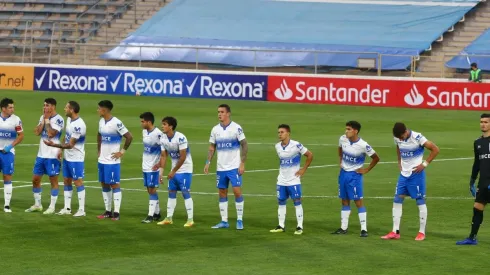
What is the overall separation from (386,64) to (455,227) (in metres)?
32.3

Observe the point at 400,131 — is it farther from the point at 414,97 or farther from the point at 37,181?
the point at 414,97

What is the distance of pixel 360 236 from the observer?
2050 cm

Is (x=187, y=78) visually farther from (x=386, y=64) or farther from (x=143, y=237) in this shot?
(x=143, y=237)

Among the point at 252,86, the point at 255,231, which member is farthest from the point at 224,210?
the point at 252,86

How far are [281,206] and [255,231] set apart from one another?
727mm

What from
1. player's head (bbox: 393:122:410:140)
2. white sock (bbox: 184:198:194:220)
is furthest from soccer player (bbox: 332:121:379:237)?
white sock (bbox: 184:198:194:220)

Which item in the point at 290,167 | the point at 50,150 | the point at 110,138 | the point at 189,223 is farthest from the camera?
the point at 50,150

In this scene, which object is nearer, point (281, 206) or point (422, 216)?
point (422, 216)

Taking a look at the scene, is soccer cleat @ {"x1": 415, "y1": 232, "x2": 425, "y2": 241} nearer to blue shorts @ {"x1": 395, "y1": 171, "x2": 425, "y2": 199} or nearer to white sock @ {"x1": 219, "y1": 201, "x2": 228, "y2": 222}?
blue shorts @ {"x1": 395, "y1": 171, "x2": 425, "y2": 199}

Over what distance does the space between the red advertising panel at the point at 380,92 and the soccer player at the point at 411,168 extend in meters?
29.4

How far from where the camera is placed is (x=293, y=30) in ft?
205

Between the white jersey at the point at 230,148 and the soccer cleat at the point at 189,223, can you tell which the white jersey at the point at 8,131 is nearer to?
the soccer cleat at the point at 189,223

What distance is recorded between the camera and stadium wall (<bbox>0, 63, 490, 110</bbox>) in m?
49.8

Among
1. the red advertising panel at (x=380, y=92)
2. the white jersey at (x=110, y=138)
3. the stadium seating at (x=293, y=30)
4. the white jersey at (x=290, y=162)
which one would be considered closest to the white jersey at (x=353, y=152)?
the white jersey at (x=290, y=162)
